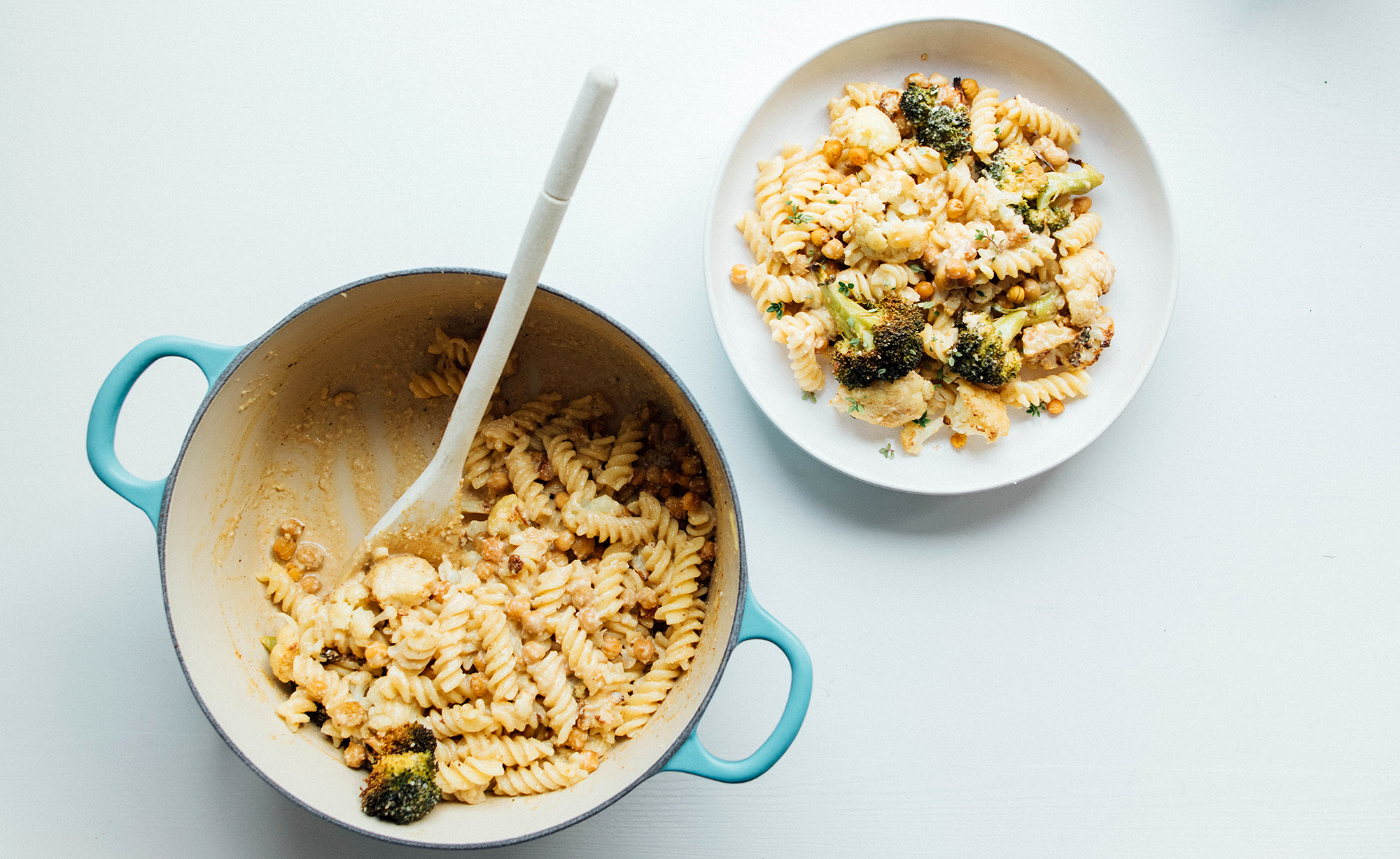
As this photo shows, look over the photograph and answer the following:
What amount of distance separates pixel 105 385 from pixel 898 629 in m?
2.32

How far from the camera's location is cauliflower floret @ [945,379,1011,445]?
2619mm

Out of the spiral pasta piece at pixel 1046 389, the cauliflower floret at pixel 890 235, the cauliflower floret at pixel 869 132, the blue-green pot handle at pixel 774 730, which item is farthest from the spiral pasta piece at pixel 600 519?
the cauliflower floret at pixel 869 132

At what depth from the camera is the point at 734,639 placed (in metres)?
2.09

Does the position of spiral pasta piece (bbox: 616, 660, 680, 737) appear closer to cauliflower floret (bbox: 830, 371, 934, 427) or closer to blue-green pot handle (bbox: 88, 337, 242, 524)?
cauliflower floret (bbox: 830, 371, 934, 427)

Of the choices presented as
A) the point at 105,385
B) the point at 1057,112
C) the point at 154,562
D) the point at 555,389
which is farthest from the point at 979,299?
the point at 154,562

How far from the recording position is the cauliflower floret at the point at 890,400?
258cm

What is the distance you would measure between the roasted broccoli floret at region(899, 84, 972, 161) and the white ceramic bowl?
0.46ft

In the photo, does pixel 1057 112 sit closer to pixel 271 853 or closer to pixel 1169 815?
pixel 1169 815

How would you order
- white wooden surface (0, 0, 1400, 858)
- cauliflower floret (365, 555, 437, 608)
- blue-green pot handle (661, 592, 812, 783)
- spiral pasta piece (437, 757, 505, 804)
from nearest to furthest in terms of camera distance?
blue-green pot handle (661, 592, 812, 783) → spiral pasta piece (437, 757, 505, 804) → cauliflower floret (365, 555, 437, 608) → white wooden surface (0, 0, 1400, 858)

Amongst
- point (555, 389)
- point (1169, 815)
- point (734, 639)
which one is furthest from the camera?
point (1169, 815)

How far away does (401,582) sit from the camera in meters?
2.38

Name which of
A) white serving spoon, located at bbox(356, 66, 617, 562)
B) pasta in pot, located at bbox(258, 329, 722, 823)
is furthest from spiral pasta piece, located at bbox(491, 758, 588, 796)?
white serving spoon, located at bbox(356, 66, 617, 562)

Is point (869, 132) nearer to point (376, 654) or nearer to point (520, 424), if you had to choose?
point (520, 424)

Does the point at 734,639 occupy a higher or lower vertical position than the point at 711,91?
lower
